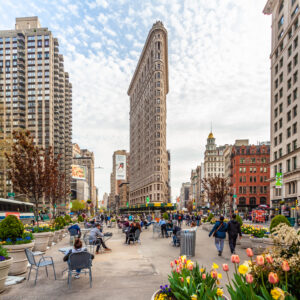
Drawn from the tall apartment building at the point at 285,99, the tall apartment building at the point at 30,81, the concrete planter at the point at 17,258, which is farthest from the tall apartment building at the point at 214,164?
the concrete planter at the point at 17,258

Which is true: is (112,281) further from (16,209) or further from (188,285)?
(16,209)

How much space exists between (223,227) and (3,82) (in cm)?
11321

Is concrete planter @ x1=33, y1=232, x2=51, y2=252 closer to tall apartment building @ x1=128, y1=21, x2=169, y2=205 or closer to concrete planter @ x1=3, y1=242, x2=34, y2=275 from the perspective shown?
concrete planter @ x1=3, y1=242, x2=34, y2=275

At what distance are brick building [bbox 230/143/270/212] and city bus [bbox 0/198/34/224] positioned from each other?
6764cm

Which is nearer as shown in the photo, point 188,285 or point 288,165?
point 188,285

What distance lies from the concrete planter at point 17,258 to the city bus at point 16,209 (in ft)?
74.1

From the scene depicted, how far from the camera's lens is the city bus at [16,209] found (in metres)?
30.2

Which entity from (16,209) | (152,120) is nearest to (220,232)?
(16,209)

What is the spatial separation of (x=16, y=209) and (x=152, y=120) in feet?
225

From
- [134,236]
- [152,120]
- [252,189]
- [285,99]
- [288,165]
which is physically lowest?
[252,189]

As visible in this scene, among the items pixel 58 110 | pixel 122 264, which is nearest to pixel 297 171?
pixel 122 264

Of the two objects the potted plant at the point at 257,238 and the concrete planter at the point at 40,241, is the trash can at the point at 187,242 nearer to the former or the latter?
the potted plant at the point at 257,238

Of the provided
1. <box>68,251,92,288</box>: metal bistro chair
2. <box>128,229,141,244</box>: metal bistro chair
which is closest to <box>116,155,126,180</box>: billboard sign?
<box>128,229,141,244</box>: metal bistro chair

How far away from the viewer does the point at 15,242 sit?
Result: 9352mm
